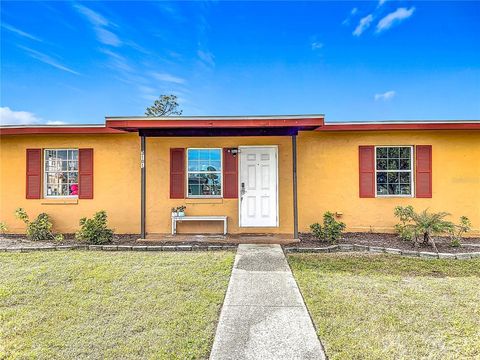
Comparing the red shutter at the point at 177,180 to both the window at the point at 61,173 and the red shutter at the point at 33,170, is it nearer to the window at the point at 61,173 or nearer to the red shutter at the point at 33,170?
the window at the point at 61,173

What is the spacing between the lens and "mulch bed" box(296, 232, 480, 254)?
6105mm

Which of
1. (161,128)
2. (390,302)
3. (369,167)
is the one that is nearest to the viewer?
(390,302)

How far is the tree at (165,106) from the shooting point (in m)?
22.5

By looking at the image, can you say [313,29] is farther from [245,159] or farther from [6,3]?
[6,3]

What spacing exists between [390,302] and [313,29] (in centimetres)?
1312

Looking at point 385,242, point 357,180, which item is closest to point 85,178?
point 357,180

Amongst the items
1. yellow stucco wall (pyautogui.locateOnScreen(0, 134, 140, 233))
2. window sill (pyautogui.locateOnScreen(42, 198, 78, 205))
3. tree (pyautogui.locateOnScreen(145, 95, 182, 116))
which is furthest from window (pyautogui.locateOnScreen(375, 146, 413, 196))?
tree (pyautogui.locateOnScreen(145, 95, 182, 116))

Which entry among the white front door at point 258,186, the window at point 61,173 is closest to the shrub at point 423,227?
the white front door at point 258,186

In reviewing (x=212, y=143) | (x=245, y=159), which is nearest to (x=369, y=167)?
(x=245, y=159)

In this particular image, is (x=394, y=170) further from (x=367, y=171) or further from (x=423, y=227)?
(x=423, y=227)

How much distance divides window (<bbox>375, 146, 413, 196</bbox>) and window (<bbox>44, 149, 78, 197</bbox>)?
818 cm

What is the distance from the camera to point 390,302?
11.3ft

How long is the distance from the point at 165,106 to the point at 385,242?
19873 millimetres

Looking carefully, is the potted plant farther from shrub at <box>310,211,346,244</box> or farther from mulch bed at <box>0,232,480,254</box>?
shrub at <box>310,211,346,244</box>
